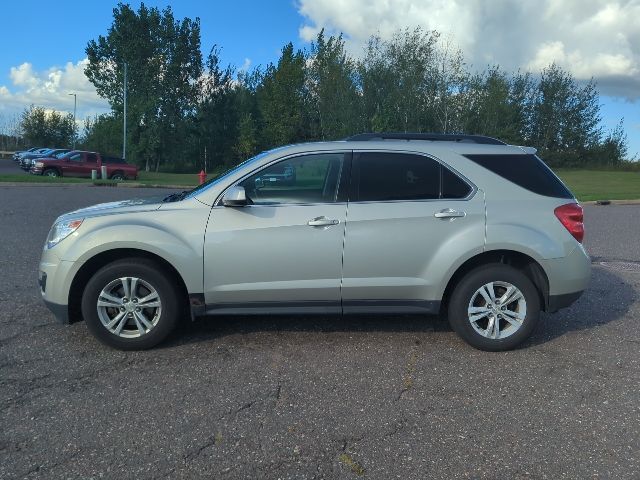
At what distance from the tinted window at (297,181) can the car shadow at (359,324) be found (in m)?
1.31

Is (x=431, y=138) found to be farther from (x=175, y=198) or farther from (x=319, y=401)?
(x=319, y=401)

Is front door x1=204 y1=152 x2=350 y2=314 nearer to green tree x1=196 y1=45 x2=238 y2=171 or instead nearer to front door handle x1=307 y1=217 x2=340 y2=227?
front door handle x1=307 y1=217 x2=340 y2=227

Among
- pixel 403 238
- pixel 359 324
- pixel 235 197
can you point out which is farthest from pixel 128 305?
pixel 403 238

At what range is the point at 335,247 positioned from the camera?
4.54 meters

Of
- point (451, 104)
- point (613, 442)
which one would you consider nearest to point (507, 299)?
point (613, 442)

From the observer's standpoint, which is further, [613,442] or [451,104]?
[451,104]

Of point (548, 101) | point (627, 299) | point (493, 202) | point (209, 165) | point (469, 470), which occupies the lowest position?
point (469, 470)

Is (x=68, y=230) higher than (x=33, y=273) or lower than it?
higher

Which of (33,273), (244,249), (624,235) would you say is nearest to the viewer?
(244,249)

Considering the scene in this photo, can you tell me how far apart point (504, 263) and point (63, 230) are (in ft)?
12.6

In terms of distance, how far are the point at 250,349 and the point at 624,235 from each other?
10.5 meters

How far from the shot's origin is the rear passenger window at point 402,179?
470 centimetres

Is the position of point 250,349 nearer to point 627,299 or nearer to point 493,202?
point 493,202

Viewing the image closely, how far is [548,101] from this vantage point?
5459 centimetres
